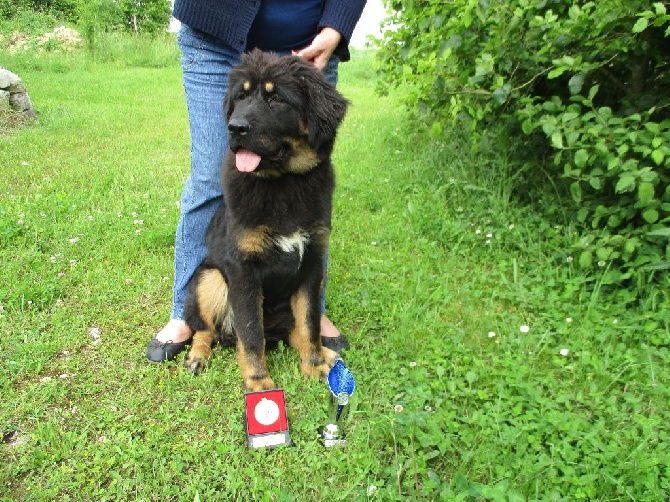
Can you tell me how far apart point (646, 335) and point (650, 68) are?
193 centimetres

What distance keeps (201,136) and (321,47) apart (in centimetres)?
81

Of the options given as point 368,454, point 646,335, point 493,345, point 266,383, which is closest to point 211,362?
point 266,383

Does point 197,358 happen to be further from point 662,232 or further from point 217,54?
point 662,232

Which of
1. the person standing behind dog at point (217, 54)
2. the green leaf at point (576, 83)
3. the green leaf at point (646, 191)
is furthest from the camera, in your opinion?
the green leaf at point (576, 83)

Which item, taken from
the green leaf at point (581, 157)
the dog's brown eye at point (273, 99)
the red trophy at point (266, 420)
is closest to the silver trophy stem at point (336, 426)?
the red trophy at point (266, 420)

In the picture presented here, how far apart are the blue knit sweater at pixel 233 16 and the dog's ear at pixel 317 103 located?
0.30 meters

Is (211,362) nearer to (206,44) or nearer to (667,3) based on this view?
(206,44)

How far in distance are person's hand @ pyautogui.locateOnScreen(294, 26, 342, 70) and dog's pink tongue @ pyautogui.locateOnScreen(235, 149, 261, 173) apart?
59 cm

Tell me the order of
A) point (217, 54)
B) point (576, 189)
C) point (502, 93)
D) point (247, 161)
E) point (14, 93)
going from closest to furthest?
point (247, 161) < point (217, 54) < point (576, 189) < point (502, 93) < point (14, 93)

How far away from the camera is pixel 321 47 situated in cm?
268

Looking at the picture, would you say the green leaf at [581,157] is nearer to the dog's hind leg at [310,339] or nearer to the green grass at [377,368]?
the green grass at [377,368]

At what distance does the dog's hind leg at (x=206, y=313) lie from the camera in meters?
2.89

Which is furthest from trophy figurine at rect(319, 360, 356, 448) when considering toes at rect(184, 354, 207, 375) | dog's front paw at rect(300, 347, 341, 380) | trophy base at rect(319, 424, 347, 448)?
toes at rect(184, 354, 207, 375)

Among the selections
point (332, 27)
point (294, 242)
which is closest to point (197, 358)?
point (294, 242)
